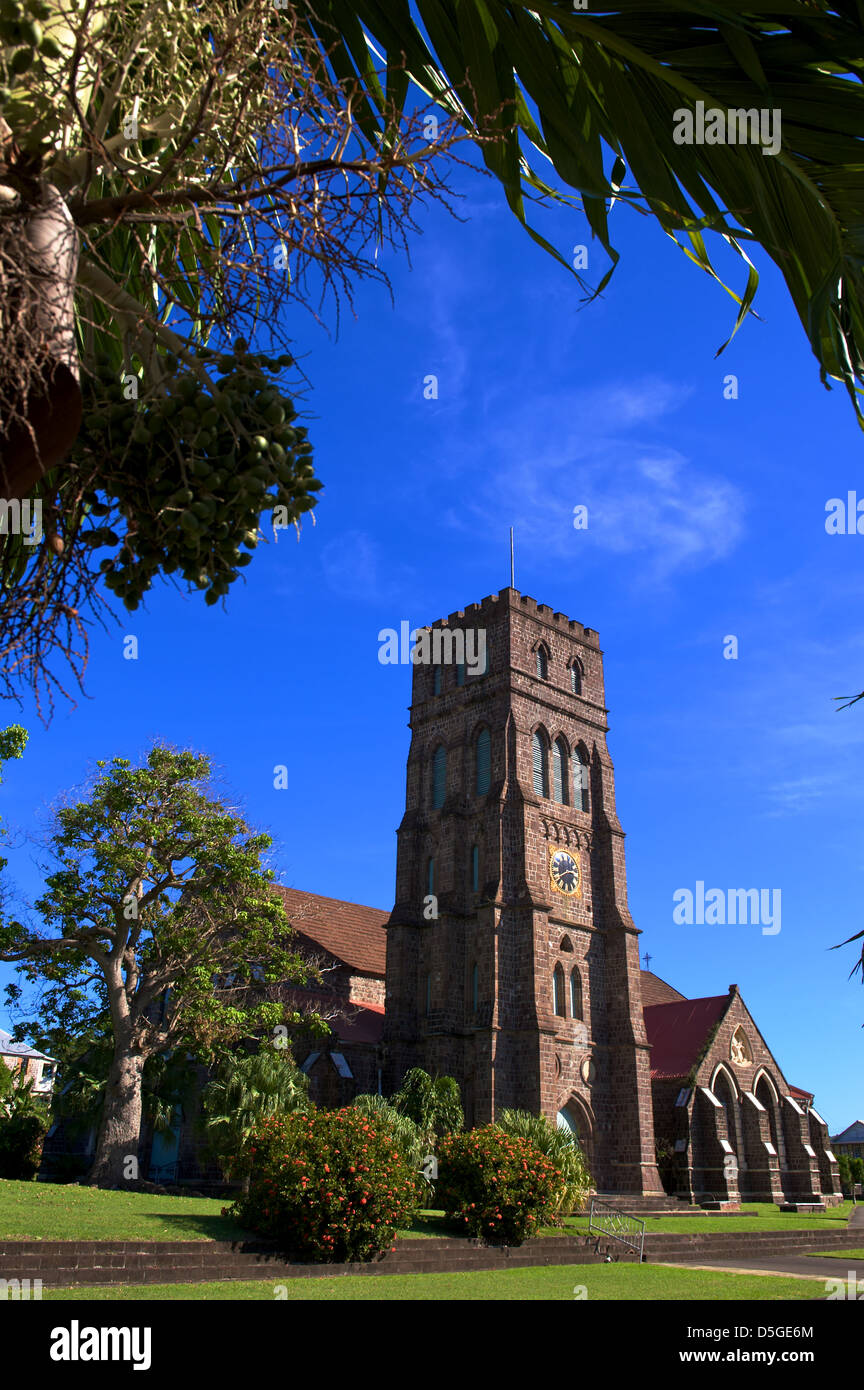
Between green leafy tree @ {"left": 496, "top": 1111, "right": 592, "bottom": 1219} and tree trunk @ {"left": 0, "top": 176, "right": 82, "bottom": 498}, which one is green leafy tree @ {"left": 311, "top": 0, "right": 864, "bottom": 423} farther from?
green leafy tree @ {"left": 496, "top": 1111, "right": 592, "bottom": 1219}

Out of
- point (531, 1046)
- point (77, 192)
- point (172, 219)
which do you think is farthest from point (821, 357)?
point (531, 1046)

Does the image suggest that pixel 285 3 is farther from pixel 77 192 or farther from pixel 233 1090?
pixel 233 1090

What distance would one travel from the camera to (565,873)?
125 feet

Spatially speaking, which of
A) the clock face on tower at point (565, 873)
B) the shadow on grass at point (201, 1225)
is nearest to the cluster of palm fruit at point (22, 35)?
the shadow on grass at point (201, 1225)

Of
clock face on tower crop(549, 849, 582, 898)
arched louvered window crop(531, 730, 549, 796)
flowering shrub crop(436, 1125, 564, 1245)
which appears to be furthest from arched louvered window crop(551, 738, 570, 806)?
flowering shrub crop(436, 1125, 564, 1245)

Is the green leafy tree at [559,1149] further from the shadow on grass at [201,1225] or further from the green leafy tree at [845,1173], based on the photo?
the green leafy tree at [845,1173]

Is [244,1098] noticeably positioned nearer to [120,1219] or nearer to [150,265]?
[120,1219]

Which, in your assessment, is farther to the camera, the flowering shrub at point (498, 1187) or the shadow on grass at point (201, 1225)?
the flowering shrub at point (498, 1187)

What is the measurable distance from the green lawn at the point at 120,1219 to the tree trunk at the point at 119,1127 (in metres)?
2.34

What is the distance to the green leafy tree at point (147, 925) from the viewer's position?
2544cm

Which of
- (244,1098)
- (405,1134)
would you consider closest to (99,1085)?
(244,1098)

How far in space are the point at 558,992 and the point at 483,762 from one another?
9.25 meters

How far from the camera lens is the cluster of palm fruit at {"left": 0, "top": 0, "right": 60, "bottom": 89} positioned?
5.34 ft
